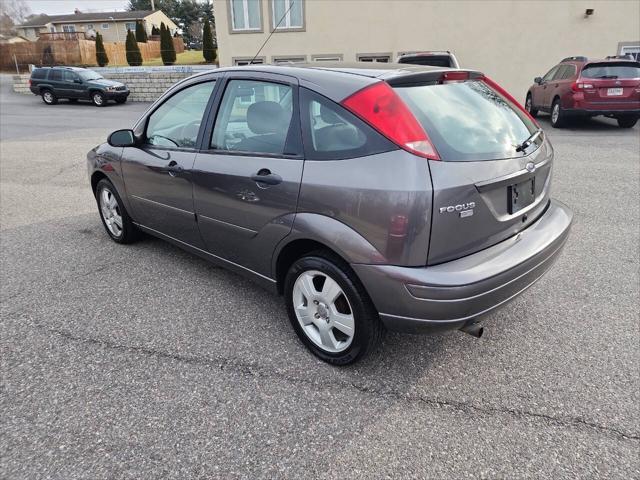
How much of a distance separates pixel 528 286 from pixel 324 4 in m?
18.7

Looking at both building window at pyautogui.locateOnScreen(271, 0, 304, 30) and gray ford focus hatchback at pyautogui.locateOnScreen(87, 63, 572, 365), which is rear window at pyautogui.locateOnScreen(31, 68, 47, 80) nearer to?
building window at pyautogui.locateOnScreen(271, 0, 304, 30)

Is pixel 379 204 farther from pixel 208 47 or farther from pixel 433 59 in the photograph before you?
pixel 208 47

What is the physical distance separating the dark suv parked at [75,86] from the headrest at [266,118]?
21160 mm

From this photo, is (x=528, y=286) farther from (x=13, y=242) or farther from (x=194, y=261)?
(x=13, y=242)

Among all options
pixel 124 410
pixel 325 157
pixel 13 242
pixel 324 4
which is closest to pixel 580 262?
pixel 325 157

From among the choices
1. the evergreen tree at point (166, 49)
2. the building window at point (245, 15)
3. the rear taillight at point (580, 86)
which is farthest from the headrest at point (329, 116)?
the evergreen tree at point (166, 49)

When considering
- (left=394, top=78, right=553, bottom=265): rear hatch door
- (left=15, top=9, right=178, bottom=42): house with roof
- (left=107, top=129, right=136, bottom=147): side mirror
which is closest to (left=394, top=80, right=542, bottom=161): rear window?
(left=394, top=78, right=553, bottom=265): rear hatch door

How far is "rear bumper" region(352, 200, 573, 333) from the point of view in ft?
7.32

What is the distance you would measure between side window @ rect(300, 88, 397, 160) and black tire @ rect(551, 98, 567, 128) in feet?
36.2

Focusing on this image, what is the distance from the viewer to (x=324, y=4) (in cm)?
1861

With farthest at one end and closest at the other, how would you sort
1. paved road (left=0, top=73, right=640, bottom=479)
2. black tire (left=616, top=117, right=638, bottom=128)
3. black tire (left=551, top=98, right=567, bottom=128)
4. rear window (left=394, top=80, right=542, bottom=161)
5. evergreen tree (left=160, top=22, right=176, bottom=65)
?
1. evergreen tree (left=160, top=22, right=176, bottom=65)
2. black tire (left=551, top=98, right=567, bottom=128)
3. black tire (left=616, top=117, right=638, bottom=128)
4. rear window (left=394, top=80, right=542, bottom=161)
5. paved road (left=0, top=73, right=640, bottom=479)

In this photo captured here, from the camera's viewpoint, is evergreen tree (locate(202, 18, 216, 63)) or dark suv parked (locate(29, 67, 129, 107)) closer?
dark suv parked (locate(29, 67, 129, 107))

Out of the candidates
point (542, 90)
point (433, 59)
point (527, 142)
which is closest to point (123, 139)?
point (527, 142)

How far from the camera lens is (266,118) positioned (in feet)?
9.50
